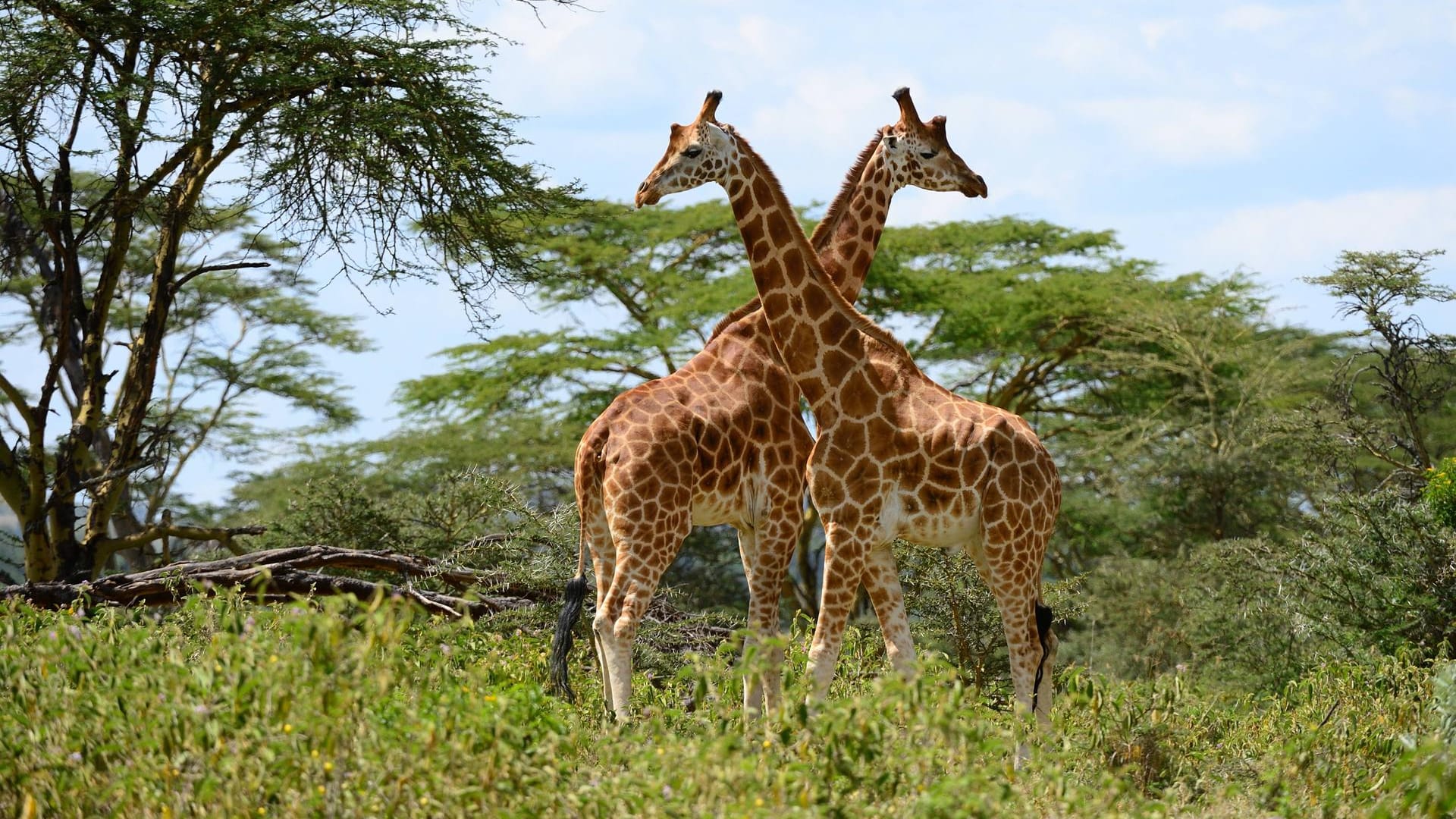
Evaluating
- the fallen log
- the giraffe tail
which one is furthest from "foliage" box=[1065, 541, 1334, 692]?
the fallen log

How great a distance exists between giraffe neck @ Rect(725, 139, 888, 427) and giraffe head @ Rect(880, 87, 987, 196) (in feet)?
3.35

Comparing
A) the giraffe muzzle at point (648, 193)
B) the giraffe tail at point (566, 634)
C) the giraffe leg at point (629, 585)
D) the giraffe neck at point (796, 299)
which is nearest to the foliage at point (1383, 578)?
the giraffe neck at point (796, 299)

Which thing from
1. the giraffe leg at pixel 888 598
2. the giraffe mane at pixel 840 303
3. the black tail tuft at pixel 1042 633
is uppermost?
the giraffe mane at pixel 840 303

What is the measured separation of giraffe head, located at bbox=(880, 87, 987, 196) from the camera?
305 inches

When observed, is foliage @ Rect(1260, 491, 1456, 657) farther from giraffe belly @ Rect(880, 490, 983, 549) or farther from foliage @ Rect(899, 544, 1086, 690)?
giraffe belly @ Rect(880, 490, 983, 549)

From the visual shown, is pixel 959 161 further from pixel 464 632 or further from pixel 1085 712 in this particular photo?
pixel 464 632

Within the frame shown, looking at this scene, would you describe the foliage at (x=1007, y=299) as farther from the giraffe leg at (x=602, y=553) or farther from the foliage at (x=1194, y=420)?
the giraffe leg at (x=602, y=553)

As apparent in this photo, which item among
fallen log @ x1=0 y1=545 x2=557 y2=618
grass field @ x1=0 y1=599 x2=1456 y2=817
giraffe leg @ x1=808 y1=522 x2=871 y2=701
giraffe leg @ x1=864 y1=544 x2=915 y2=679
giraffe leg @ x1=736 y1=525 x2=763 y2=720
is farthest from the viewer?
fallen log @ x1=0 y1=545 x2=557 y2=618

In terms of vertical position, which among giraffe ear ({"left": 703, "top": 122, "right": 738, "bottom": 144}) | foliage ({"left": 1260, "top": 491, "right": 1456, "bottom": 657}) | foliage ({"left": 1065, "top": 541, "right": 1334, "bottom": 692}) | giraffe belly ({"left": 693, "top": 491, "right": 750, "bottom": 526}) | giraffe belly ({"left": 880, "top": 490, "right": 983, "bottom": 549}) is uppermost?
giraffe ear ({"left": 703, "top": 122, "right": 738, "bottom": 144})

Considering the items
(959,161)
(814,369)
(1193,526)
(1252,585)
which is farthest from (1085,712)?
(1193,526)

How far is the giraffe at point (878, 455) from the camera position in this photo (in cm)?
662

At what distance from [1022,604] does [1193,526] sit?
14.7m

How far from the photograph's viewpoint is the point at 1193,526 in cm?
2050

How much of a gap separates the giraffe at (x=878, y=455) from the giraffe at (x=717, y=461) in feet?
1.72
